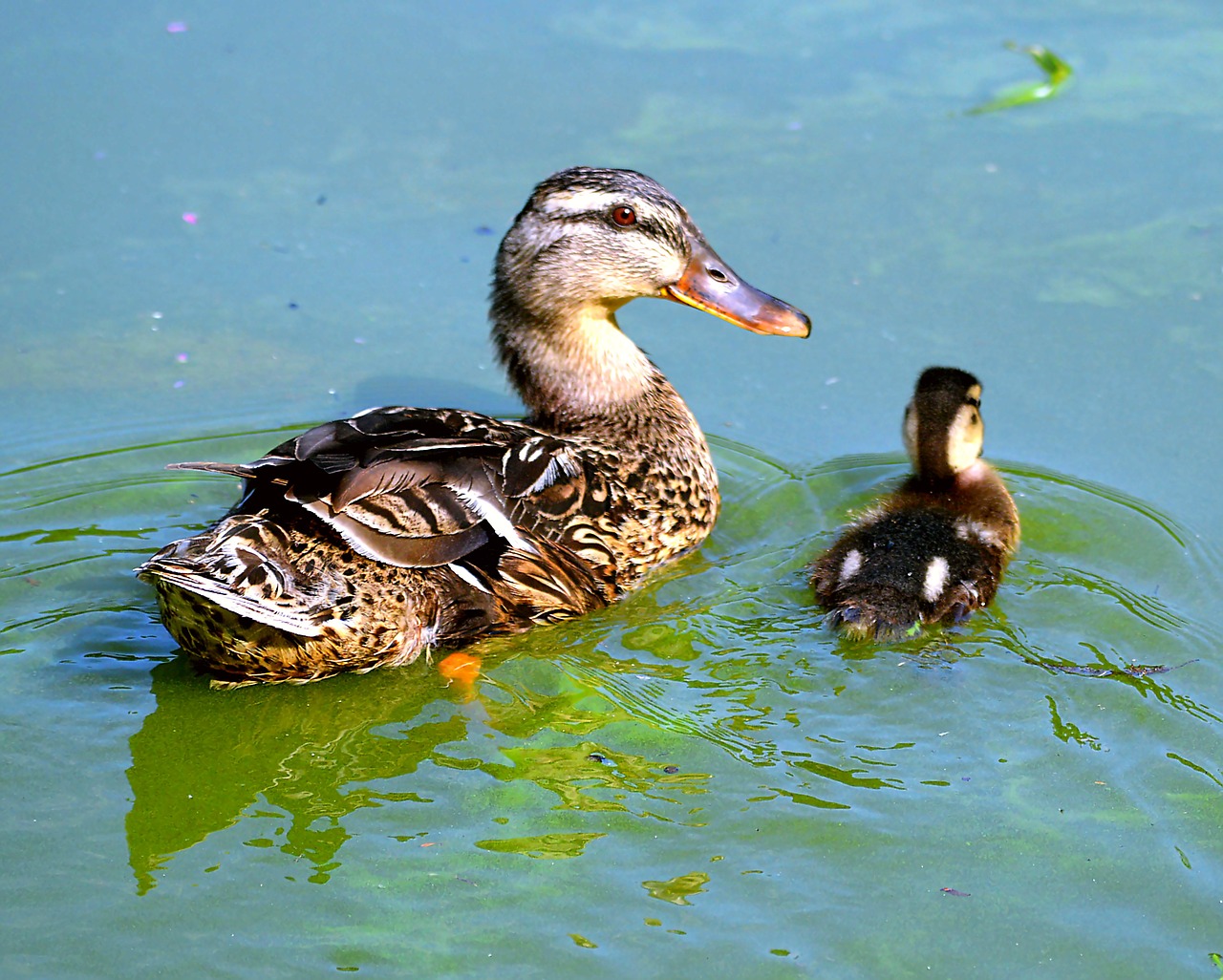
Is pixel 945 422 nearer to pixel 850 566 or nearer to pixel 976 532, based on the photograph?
pixel 976 532

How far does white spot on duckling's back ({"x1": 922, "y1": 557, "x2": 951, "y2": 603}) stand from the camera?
449 cm

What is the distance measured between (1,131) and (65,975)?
485 centimetres

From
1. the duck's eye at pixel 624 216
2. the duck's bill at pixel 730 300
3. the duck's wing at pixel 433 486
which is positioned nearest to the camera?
the duck's wing at pixel 433 486

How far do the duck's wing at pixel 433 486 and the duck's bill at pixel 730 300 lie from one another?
73 cm

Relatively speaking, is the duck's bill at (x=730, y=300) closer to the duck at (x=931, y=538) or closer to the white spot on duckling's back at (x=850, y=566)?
the duck at (x=931, y=538)

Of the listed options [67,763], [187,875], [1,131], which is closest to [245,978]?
[187,875]

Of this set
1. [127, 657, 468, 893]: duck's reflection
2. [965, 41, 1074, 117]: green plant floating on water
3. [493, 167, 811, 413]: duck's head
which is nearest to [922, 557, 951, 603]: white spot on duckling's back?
[493, 167, 811, 413]: duck's head

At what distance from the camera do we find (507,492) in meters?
4.54

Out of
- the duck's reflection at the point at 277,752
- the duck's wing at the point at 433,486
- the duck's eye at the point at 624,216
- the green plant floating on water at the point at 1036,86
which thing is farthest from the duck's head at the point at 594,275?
the green plant floating on water at the point at 1036,86

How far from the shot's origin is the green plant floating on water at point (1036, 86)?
23.3 feet

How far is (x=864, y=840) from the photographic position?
12.1ft

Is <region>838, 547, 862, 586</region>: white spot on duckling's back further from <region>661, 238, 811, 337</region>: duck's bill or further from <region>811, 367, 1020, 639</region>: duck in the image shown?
<region>661, 238, 811, 337</region>: duck's bill

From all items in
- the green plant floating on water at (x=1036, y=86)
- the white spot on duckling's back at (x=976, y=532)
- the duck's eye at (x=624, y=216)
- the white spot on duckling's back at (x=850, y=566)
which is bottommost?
the white spot on duckling's back at (x=850, y=566)

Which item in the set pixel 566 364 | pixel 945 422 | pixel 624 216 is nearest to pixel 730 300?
pixel 624 216
